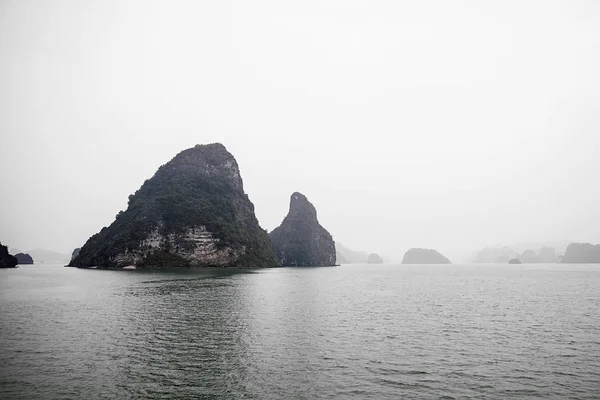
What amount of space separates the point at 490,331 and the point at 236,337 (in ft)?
79.1

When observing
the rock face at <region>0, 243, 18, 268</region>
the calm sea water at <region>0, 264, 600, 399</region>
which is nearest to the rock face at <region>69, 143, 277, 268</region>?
the rock face at <region>0, 243, 18, 268</region>

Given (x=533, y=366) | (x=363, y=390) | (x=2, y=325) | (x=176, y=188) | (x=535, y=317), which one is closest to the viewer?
(x=363, y=390)

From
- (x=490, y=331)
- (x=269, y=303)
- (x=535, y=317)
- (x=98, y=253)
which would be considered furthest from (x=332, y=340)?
(x=98, y=253)

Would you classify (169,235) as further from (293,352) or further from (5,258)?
(293,352)

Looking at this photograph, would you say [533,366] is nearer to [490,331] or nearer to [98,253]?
[490,331]

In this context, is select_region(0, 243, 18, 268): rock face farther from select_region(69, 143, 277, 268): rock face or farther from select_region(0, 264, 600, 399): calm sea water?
select_region(0, 264, 600, 399): calm sea water

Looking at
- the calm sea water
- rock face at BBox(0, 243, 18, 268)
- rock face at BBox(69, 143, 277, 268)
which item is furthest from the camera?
rock face at BBox(0, 243, 18, 268)

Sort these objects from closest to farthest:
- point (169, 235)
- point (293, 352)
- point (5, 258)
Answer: point (293, 352) → point (169, 235) → point (5, 258)

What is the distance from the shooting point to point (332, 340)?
94.7 feet

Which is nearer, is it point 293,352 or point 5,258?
point 293,352

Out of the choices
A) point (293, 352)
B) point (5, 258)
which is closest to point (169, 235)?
point (5, 258)

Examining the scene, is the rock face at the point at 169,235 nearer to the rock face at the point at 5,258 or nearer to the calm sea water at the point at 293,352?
the rock face at the point at 5,258

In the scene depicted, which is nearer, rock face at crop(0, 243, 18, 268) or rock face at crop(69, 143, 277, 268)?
rock face at crop(69, 143, 277, 268)

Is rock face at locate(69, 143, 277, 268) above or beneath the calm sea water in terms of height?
above
